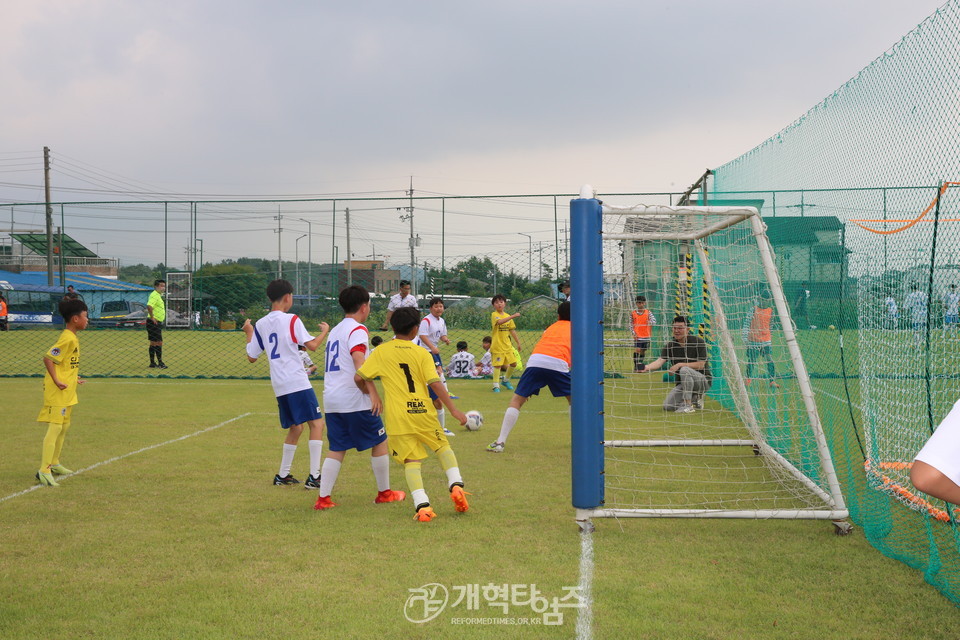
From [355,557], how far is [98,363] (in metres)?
16.8

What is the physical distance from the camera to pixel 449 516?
5.70 m

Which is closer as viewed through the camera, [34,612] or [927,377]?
[34,612]

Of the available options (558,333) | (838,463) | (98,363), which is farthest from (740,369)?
(98,363)

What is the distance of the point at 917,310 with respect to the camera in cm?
540

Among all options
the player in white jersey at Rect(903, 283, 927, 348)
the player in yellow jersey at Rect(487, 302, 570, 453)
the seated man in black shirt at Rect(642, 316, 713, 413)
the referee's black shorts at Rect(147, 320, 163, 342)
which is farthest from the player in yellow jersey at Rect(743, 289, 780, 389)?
the referee's black shorts at Rect(147, 320, 163, 342)

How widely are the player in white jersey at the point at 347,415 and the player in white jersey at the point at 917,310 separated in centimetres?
407

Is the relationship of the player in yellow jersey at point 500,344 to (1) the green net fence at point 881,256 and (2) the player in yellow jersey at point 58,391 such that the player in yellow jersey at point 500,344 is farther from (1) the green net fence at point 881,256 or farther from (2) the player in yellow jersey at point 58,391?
(2) the player in yellow jersey at point 58,391

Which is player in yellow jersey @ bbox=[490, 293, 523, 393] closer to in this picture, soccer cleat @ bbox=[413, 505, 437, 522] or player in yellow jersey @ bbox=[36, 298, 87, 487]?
player in yellow jersey @ bbox=[36, 298, 87, 487]

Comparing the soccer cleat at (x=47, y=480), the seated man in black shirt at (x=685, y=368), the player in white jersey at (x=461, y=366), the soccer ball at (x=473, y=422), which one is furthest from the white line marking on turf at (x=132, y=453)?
the player in white jersey at (x=461, y=366)

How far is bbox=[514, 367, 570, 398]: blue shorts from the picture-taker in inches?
322

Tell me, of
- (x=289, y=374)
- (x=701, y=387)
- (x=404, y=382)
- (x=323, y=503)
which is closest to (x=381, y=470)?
(x=323, y=503)

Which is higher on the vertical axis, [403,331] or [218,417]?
[403,331]

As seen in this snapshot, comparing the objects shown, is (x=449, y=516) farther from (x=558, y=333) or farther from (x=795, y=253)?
(x=795, y=253)

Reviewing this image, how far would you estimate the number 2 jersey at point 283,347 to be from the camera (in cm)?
663
